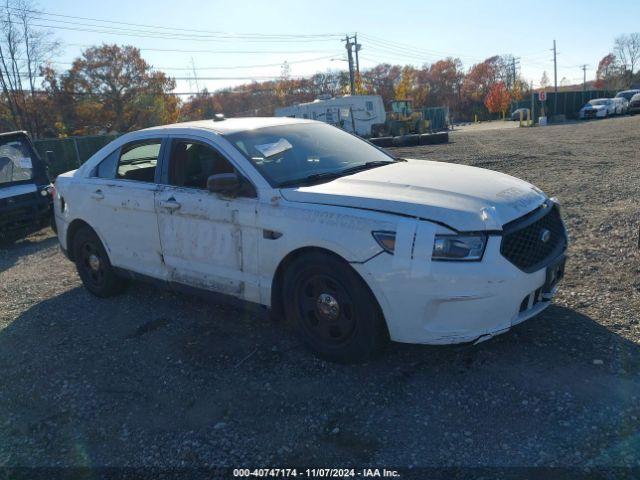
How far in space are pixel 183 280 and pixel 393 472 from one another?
2540 mm

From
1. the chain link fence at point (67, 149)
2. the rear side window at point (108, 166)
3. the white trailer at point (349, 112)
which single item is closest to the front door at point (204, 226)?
the rear side window at point (108, 166)

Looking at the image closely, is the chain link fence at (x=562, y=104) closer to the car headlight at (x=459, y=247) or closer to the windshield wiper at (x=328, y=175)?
the windshield wiper at (x=328, y=175)

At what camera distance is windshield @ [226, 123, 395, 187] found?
4043mm

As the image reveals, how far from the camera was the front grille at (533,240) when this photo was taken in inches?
127

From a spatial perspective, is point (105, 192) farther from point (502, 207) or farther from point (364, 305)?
point (502, 207)

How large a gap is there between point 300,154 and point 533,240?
192cm

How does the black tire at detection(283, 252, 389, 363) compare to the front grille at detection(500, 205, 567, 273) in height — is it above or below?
below

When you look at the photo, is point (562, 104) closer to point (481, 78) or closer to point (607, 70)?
point (481, 78)

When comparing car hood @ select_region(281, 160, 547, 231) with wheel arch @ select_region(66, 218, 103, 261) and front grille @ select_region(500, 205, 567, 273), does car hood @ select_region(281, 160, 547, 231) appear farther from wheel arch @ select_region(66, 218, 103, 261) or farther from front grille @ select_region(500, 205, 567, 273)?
wheel arch @ select_region(66, 218, 103, 261)

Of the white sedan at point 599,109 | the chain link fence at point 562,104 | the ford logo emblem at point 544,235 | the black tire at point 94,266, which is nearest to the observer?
the ford logo emblem at point 544,235

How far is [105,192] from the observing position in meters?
5.09

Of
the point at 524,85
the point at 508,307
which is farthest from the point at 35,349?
the point at 524,85

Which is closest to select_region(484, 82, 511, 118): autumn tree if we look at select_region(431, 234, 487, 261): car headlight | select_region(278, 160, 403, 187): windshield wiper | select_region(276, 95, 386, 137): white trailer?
select_region(276, 95, 386, 137): white trailer

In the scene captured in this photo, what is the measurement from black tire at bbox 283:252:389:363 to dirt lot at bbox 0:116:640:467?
0.19 metres
